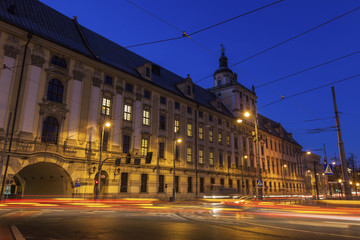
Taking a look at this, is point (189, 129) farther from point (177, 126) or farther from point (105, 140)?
point (105, 140)

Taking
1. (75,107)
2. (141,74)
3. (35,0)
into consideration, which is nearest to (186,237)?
(75,107)

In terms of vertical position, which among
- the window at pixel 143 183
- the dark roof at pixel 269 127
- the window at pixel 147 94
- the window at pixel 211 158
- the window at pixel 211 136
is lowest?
the window at pixel 143 183

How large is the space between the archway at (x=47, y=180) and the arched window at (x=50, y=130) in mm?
2291

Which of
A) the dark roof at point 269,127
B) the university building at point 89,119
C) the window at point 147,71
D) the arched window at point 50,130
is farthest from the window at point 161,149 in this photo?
the dark roof at point 269,127

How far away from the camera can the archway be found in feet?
91.7

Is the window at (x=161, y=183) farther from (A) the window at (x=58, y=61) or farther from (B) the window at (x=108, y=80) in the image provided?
(A) the window at (x=58, y=61)

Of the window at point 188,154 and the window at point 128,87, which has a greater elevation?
the window at point 128,87

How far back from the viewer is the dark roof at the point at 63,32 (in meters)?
27.6

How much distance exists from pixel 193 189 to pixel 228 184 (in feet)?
32.6

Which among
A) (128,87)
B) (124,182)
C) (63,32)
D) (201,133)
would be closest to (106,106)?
(128,87)

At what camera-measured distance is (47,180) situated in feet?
99.6

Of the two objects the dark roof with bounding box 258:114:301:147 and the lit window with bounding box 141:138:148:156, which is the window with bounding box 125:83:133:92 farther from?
the dark roof with bounding box 258:114:301:147

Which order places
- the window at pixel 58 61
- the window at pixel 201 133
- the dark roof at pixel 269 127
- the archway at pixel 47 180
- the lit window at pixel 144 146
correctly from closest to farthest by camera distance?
the archway at pixel 47 180 → the window at pixel 58 61 → the lit window at pixel 144 146 → the window at pixel 201 133 → the dark roof at pixel 269 127

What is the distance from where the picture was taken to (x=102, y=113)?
105 ft
